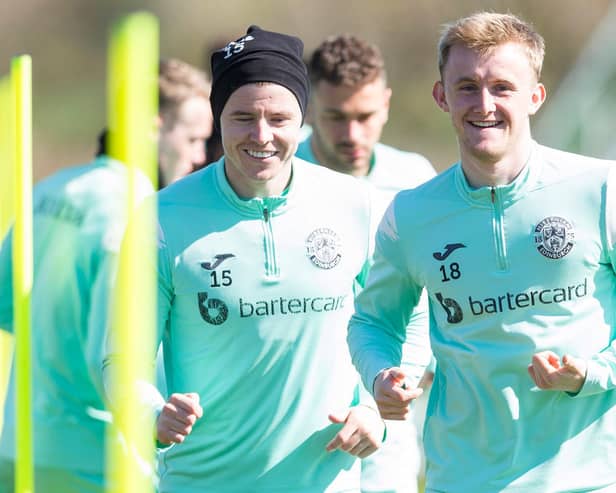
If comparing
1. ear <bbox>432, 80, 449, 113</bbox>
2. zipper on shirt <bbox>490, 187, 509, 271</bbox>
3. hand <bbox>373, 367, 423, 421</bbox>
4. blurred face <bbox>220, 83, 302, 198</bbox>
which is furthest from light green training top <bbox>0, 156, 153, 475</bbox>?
zipper on shirt <bbox>490, 187, 509, 271</bbox>

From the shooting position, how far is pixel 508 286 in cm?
459

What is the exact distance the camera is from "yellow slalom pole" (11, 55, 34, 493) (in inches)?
188

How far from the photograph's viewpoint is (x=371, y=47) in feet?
23.9

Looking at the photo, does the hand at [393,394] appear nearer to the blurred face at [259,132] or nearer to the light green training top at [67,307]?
the blurred face at [259,132]

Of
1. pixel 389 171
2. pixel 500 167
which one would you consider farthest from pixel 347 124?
pixel 500 167

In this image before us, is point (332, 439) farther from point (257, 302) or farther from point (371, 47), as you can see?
point (371, 47)

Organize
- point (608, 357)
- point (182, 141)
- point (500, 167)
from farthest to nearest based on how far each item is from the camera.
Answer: point (182, 141) < point (500, 167) < point (608, 357)

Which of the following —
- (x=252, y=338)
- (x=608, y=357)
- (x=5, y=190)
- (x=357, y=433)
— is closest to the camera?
(x=608, y=357)

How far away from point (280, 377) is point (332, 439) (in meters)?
0.27

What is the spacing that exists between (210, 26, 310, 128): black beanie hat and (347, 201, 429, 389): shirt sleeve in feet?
1.84

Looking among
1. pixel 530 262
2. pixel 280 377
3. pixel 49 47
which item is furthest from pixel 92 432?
pixel 49 47

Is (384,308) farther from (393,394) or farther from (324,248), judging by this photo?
(393,394)

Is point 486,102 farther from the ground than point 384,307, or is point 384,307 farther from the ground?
point 486,102

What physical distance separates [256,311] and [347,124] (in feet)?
6.84
